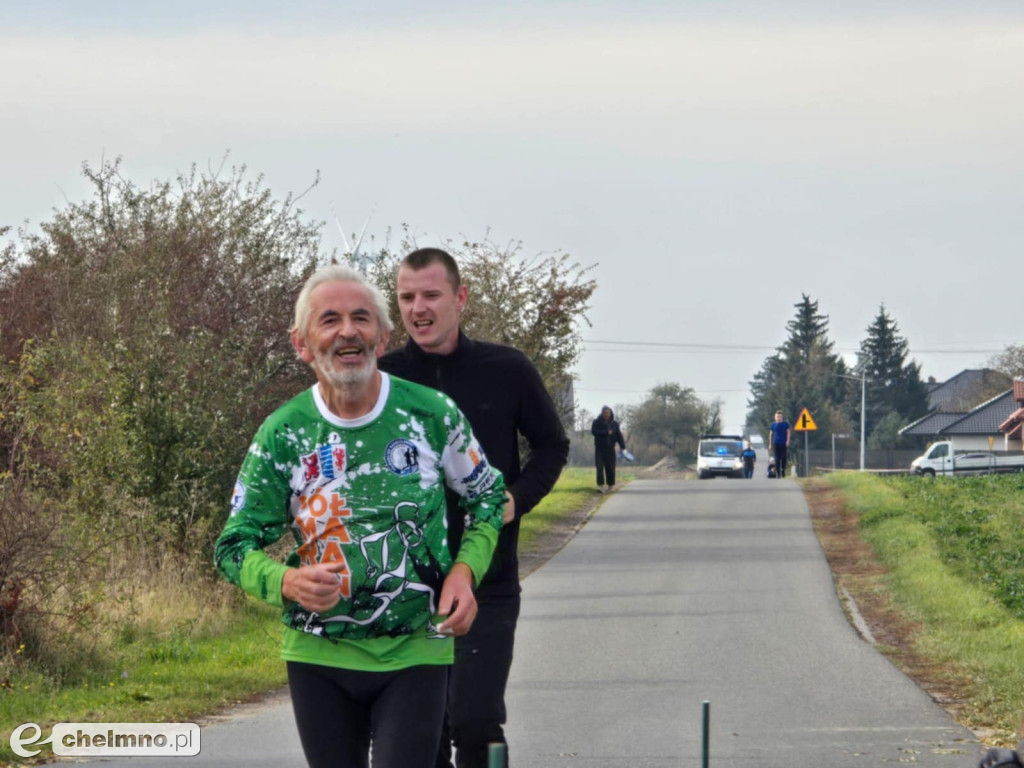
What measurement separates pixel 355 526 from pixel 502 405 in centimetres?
167

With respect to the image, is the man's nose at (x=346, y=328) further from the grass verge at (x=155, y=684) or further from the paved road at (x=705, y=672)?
the grass verge at (x=155, y=684)

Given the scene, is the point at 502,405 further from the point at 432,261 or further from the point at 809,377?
the point at 809,377

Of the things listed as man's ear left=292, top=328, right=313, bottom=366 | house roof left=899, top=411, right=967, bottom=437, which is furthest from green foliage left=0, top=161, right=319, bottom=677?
house roof left=899, top=411, right=967, bottom=437

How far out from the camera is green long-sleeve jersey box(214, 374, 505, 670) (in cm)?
383

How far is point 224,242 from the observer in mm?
21422

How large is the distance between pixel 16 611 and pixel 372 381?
6.75m

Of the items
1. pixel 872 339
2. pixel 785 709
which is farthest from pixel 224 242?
pixel 872 339

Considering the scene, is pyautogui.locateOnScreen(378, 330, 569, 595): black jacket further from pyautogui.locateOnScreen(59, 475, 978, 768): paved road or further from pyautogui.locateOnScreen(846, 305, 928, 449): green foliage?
pyautogui.locateOnScreen(846, 305, 928, 449): green foliage

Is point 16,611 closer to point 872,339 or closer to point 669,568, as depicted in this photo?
point 669,568

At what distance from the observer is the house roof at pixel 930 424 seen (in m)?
124

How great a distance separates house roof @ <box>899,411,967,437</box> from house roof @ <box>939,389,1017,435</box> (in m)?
8.47

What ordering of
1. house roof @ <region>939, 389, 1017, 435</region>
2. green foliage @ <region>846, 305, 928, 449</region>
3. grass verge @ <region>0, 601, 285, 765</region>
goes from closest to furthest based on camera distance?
grass verge @ <region>0, 601, 285, 765</region> → house roof @ <region>939, 389, 1017, 435</region> → green foliage @ <region>846, 305, 928, 449</region>

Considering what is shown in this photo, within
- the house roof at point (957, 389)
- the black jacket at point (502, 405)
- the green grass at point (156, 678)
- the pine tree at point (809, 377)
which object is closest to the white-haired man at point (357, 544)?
the black jacket at point (502, 405)

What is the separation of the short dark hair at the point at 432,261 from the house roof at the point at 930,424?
121 m
